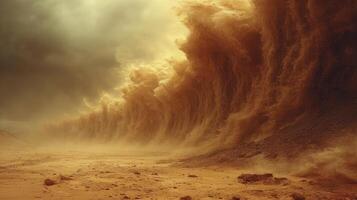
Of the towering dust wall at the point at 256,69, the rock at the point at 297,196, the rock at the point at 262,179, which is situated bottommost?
the rock at the point at 297,196

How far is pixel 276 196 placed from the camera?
6.04m

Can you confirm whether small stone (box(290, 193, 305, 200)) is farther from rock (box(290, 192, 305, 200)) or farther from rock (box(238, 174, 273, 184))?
rock (box(238, 174, 273, 184))

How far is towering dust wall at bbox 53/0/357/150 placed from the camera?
10.8 meters

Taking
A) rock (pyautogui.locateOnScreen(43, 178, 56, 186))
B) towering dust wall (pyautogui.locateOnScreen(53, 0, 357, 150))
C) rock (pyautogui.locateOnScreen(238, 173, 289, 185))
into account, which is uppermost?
towering dust wall (pyautogui.locateOnScreen(53, 0, 357, 150))

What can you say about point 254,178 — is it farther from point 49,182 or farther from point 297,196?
point 49,182

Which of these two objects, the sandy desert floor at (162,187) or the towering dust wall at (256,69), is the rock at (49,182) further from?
the towering dust wall at (256,69)

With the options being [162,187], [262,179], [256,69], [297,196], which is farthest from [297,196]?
[256,69]

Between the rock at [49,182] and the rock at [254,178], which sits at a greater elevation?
the rock at [254,178]

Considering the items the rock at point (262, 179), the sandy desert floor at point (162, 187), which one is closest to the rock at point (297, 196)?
the sandy desert floor at point (162, 187)

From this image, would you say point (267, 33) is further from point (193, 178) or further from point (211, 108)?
point (193, 178)

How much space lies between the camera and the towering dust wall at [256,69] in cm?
1075

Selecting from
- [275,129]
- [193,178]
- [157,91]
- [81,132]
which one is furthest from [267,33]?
[81,132]

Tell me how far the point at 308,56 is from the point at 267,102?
1746mm

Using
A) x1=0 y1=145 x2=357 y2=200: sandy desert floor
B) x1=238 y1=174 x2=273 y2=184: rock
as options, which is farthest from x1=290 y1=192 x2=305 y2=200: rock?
x1=238 y1=174 x2=273 y2=184: rock
